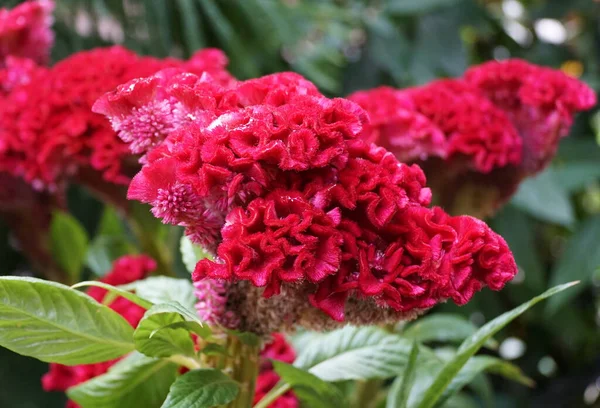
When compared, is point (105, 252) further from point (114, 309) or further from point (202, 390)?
point (202, 390)

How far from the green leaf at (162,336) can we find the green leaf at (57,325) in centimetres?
3

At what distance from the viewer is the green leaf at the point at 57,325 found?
420 mm

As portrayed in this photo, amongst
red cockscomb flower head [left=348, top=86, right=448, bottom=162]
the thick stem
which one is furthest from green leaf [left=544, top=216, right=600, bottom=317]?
the thick stem

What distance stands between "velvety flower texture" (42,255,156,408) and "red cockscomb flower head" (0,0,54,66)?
309mm

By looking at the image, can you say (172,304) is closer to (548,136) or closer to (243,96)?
(243,96)

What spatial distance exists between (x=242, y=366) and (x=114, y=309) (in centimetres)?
21

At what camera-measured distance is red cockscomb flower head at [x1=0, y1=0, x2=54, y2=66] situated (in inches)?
31.2

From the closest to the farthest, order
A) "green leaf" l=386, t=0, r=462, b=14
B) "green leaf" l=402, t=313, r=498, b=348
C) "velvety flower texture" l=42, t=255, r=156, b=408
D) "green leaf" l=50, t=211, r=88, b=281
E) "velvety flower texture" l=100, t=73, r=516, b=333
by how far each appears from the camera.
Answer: "velvety flower texture" l=100, t=73, r=516, b=333 → "velvety flower texture" l=42, t=255, r=156, b=408 → "green leaf" l=402, t=313, r=498, b=348 → "green leaf" l=50, t=211, r=88, b=281 → "green leaf" l=386, t=0, r=462, b=14

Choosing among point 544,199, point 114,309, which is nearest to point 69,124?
point 114,309

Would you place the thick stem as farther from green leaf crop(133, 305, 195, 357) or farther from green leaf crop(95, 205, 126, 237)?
green leaf crop(95, 205, 126, 237)

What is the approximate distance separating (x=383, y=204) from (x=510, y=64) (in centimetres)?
41

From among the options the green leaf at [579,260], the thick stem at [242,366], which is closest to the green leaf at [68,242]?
the thick stem at [242,366]

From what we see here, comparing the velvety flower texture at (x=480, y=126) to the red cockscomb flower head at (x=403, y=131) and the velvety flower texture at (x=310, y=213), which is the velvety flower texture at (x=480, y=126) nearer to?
the red cockscomb flower head at (x=403, y=131)

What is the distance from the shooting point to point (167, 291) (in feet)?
1.81
